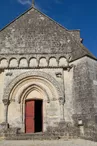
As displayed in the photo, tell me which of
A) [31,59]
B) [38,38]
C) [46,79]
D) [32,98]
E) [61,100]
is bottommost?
[61,100]

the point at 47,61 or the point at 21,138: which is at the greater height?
the point at 47,61

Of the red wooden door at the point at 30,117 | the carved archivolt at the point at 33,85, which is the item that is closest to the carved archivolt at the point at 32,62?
the carved archivolt at the point at 33,85

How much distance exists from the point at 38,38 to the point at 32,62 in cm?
181

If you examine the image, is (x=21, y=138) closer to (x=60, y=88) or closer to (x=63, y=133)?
(x=63, y=133)

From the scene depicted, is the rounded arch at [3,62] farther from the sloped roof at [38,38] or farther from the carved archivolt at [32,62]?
the sloped roof at [38,38]

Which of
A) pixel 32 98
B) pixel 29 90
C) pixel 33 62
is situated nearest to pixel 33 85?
pixel 29 90

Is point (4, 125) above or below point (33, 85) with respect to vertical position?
below

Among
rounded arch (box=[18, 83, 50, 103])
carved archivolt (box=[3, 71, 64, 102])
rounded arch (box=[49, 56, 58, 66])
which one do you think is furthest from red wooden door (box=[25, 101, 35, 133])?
rounded arch (box=[49, 56, 58, 66])

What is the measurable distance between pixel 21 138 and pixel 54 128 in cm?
201

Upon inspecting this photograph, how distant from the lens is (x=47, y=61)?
1384 centimetres

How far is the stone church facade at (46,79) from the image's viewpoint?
488 inches

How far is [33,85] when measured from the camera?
45.0ft

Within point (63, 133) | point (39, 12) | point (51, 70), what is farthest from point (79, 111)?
point (39, 12)

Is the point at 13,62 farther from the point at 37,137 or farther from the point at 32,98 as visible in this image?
the point at 37,137
